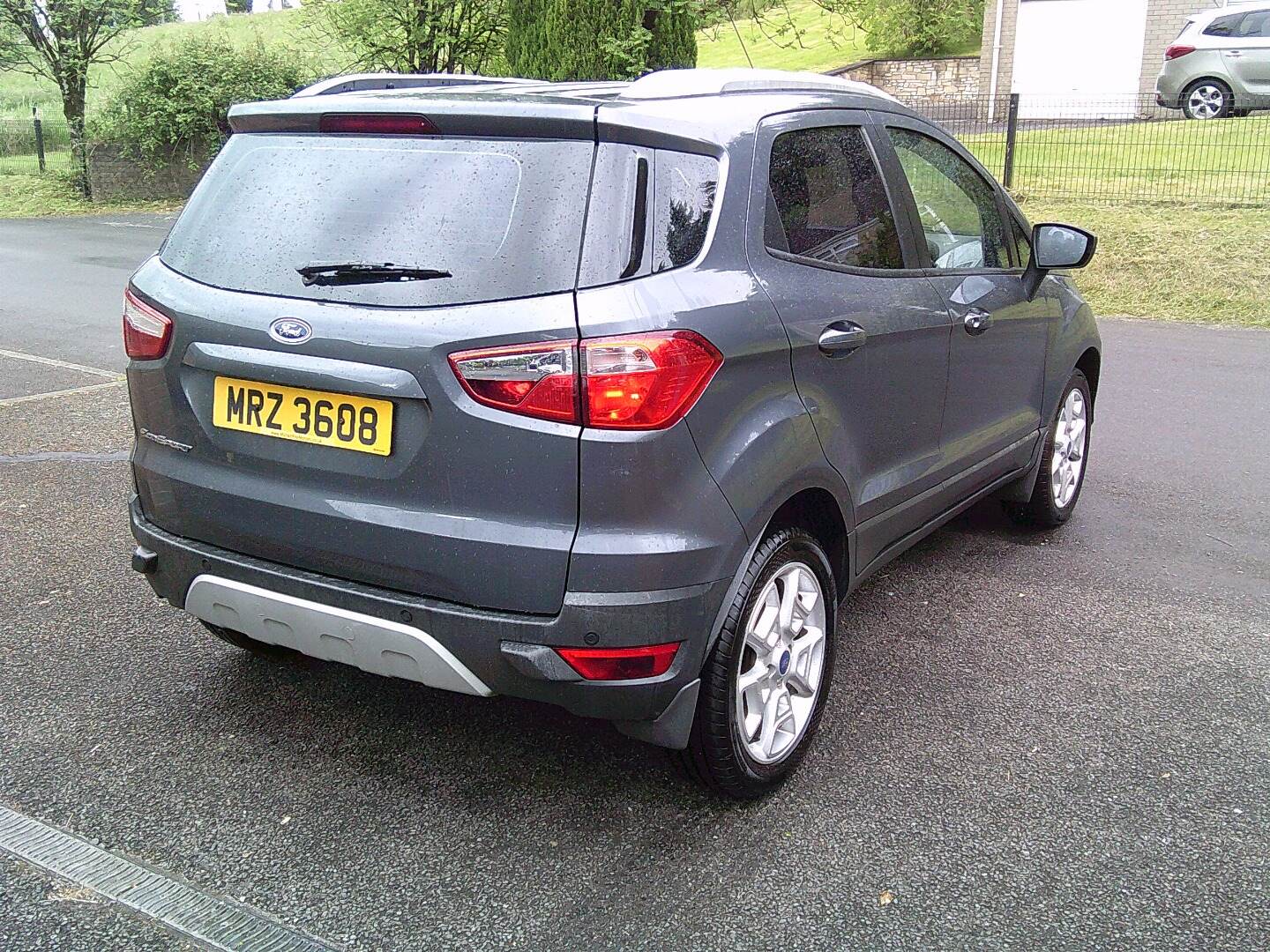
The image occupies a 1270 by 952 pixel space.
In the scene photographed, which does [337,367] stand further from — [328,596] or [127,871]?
[127,871]

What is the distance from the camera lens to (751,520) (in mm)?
2889

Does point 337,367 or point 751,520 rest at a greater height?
point 337,367

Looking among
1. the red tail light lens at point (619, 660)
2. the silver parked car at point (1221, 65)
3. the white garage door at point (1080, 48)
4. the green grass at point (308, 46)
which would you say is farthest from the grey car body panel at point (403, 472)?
the white garage door at point (1080, 48)

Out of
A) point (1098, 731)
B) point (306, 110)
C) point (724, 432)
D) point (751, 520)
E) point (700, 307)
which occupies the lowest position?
point (1098, 731)

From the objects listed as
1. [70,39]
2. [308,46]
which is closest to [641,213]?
[308,46]

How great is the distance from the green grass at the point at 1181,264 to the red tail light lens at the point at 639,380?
30.6 feet

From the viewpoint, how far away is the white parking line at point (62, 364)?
7.99m

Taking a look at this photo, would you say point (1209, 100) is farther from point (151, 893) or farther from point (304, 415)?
point (151, 893)

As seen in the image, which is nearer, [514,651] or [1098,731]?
[514,651]

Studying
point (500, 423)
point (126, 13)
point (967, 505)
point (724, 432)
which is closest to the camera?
point (500, 423)

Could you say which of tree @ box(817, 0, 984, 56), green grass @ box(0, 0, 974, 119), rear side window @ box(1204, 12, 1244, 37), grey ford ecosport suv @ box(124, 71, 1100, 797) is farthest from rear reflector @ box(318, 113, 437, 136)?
tree @ box(817, 0, 984, 56)

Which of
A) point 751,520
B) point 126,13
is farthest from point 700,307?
point 126,13

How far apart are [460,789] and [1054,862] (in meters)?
1.49

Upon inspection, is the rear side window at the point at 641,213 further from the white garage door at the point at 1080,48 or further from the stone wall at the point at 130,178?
the white garage door at the point at 1080,48
